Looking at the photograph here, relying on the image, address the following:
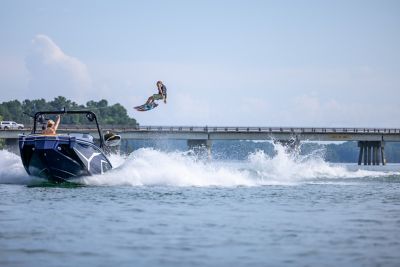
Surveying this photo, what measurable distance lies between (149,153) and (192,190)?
25.4 feet

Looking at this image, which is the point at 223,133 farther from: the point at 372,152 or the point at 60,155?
the point at 60,155

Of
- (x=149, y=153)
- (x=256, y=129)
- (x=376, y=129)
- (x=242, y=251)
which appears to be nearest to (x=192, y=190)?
(x=149, y=153)

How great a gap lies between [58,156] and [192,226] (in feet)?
49.0

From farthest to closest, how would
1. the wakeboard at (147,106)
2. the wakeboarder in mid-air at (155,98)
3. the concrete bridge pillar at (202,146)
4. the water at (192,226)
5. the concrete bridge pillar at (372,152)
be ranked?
1. the concrete bridge pillar at (372,152)
2. the concrete bridge pillar at (202,146)
3. the wakeboard at (147,106)
4. the wakeboarder in mid-air at (155,98)
5. the water at (192,226)

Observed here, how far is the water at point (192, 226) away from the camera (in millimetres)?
13703

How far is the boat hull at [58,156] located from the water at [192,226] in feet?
2.98

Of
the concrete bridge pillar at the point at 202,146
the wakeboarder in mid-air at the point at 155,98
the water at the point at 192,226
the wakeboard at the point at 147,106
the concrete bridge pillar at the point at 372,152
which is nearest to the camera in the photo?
the water at the point at 192,226

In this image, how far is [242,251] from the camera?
14.4 m

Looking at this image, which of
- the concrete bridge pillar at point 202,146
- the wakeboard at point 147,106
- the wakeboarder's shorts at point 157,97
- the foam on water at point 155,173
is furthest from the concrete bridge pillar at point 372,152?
the wakeboarder's shorts at point 157,97

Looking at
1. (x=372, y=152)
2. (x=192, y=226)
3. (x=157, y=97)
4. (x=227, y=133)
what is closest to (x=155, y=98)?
(x=157, y=97)

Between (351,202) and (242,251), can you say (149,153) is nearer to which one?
(351,202)

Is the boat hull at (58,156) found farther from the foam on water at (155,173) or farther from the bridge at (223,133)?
the bridge at (223,133)

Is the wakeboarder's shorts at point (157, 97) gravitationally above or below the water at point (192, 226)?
above

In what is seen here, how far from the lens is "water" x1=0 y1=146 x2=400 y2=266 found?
13.7m
